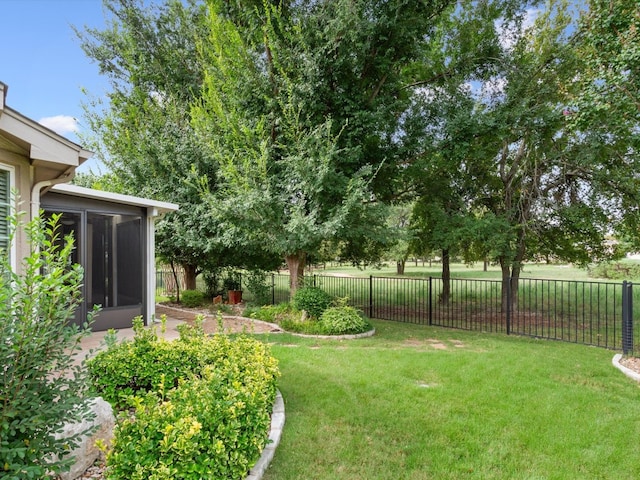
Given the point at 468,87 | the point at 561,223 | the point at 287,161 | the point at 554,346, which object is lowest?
the point at 554,346

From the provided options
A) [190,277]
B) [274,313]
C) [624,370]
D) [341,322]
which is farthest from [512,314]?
[190,277]

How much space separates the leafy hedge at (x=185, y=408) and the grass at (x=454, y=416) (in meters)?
0.45

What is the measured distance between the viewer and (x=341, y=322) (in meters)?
7.55

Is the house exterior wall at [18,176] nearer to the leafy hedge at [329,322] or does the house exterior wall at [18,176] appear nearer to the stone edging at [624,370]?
the leafy hedge at [329,322]

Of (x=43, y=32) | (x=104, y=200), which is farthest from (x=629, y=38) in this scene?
(x=43, y=32)

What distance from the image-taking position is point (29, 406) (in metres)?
1.79

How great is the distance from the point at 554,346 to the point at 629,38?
16.9 ft

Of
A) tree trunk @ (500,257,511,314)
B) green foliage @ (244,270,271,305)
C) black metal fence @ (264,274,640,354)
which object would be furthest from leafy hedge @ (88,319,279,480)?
tree trunk @ (500,257,511,314)

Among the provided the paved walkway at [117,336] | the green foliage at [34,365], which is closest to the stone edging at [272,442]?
the green foliage at [34,365]

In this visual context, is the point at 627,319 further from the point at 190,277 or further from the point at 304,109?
the point at 190,277

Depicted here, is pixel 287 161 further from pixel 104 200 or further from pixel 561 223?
pixel 561 223

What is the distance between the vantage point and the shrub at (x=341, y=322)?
294 inches

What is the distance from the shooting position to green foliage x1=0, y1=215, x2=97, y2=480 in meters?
1.72

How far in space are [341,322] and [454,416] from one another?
3987mm
